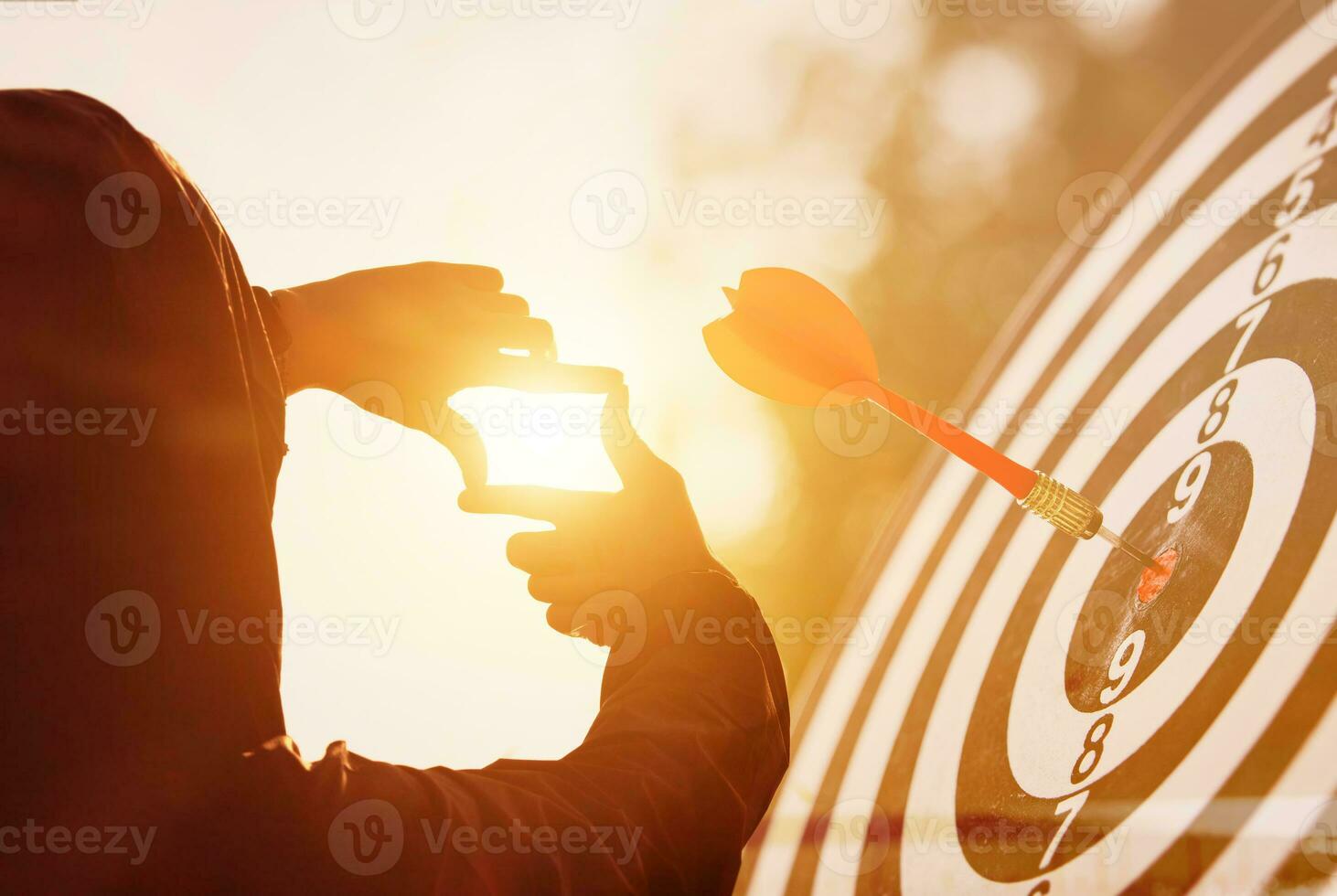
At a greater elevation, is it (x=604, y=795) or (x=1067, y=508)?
(x=1067, y=508)

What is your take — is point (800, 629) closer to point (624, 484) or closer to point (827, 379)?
point (827, 379)

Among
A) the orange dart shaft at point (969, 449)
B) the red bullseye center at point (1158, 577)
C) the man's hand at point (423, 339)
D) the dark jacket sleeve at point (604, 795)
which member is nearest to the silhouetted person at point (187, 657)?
the dark jacket sleeve at point (604, 795)

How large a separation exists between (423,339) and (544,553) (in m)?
0.24

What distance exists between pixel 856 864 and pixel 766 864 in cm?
30

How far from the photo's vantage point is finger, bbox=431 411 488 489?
704 mm

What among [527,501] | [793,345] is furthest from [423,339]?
[793,345]

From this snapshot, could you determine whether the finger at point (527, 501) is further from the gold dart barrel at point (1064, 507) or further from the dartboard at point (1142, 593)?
the dartboard at point (1142, 593)

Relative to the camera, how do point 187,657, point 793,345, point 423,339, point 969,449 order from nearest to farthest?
point 187,657 < point 423,339 < point 969,449 < point 793,345

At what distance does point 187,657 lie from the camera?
1.57ft

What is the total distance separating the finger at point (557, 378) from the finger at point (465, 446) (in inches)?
2.0

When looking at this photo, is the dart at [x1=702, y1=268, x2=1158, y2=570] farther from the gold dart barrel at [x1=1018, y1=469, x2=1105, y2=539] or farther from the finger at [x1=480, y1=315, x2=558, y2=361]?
the finger at [x1=480, y1=315, x2=558, y2=361]

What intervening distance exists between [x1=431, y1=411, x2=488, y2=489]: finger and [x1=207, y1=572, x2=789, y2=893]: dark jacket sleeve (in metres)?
0.19

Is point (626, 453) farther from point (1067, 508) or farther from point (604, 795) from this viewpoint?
point (1067, 508)

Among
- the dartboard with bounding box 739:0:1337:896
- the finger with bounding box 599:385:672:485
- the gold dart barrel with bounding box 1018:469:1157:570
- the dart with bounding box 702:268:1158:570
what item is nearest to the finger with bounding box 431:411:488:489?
the finger with bounding box 599:385:672:485
